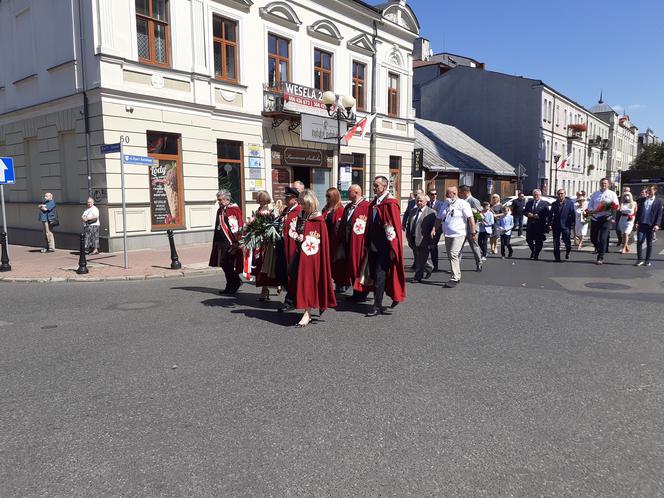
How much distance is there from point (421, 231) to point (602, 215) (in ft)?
18.3

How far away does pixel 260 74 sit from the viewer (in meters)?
18.1

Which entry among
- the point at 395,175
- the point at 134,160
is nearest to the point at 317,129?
the point at 395,175

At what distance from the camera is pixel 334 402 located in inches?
162

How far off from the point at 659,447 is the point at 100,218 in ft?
46.1

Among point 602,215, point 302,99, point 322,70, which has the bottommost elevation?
point 602,215

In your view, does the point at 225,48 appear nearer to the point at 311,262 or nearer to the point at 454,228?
the point at 454,228

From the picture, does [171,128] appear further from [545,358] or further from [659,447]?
[659,447]

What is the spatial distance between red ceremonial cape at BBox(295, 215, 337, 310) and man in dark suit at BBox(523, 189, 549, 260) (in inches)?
328

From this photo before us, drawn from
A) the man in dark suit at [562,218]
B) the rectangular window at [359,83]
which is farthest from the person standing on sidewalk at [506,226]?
the rectangular window at [359,83]

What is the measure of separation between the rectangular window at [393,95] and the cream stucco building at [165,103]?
3293 mm

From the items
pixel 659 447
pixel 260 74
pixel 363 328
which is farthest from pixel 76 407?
pixel 260 74

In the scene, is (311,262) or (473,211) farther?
(473,211)

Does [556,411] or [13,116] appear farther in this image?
[13,116]

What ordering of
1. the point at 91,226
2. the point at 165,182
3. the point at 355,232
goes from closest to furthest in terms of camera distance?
the point at 355,232 < the point at 91,226 < the point at 165,182
